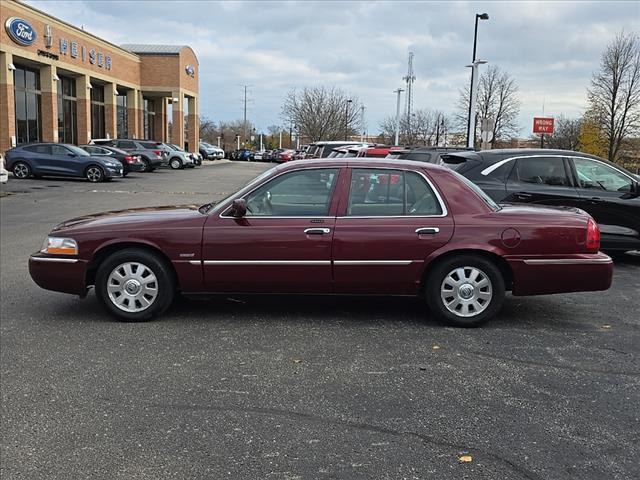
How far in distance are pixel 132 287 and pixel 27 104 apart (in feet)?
110

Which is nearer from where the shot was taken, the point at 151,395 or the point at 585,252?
the point at 151,395

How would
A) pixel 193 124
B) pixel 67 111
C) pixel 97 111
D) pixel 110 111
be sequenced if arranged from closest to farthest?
pixel 67 111
pixel 97 111
pixel 110 111
pixel 193 124

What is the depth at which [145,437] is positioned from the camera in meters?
3.45

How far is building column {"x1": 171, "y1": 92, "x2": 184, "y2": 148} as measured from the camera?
5153cm

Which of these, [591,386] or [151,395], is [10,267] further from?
[591,386]

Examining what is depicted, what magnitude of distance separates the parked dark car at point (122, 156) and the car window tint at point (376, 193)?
24.0m

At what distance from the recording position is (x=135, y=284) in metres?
5.51

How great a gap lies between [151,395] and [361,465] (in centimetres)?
158

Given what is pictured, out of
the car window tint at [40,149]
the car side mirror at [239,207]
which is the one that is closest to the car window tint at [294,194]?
the car side mirror at [239,207]

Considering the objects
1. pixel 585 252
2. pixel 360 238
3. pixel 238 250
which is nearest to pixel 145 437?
pixel 238 250

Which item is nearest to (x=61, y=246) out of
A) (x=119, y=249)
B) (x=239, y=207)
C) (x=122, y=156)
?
(x=119, y=249)

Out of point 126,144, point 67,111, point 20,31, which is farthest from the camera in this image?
point 67,111

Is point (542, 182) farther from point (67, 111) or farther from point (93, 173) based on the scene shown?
point (67, 111)

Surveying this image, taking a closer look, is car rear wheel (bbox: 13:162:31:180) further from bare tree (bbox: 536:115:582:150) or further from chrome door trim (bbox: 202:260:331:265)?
bare tree (bbox: 536:115:582:150)
